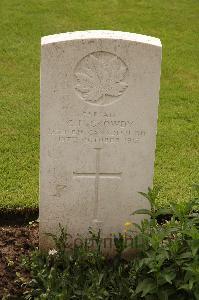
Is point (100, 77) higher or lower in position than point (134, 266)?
higher

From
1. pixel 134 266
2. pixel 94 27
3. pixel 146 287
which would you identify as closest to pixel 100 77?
pixel 134 266

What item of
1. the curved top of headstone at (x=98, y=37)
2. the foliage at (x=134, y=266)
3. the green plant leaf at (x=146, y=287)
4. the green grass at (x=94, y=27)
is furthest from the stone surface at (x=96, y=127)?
the green grass at (x=94, y=27)

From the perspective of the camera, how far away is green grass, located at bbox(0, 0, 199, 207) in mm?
5988

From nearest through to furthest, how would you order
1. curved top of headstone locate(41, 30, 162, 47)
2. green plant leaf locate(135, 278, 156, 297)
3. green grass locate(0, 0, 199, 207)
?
green plant leaf locate(135, 278, 156, 297) < curved top of headstone locate(41, 30, 162, 47) < green grass locate(0, 0, 199, 207)

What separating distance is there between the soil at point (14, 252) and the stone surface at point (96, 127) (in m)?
0.24

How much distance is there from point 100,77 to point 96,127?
36 cm

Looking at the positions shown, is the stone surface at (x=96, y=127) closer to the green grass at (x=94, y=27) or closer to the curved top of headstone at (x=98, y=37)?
the curved top of headstone at (x=98, y=37)

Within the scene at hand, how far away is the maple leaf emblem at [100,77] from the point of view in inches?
161

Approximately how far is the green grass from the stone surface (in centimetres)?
97

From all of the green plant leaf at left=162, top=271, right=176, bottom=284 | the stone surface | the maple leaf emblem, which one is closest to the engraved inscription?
the stone surface

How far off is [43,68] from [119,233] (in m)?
1.39

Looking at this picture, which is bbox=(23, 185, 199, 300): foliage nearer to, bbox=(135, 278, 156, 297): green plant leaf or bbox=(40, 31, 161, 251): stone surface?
bbox=(135, 278, 156, 297): green plant leaf

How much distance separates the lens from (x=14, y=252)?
4.75 metres

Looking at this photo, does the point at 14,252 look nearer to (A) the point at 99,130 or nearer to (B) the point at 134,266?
(B) the point at 134,266
